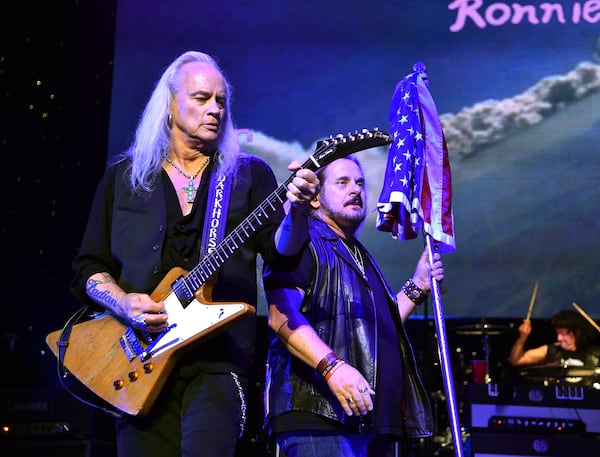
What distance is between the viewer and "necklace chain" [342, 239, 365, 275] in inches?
133

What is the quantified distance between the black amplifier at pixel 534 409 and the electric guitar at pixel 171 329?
8.97ft

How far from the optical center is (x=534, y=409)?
498 centimetres

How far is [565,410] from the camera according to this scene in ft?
16.3

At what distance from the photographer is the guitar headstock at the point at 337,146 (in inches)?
104

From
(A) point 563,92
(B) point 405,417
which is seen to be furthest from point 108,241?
(A) point 563,92

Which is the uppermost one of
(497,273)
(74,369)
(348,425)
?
(497,273)

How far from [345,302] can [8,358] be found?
3.29m

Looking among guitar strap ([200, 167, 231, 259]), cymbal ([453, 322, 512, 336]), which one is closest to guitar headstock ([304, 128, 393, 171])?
guitar strap ([200, 167, 231, 259])

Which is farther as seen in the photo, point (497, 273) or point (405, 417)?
point (497, 273)

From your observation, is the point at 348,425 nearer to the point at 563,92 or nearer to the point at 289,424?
the point at 289,424

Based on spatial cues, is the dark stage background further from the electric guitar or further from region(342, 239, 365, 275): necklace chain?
the electric guitar

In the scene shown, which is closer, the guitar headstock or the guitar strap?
the guitar headstock

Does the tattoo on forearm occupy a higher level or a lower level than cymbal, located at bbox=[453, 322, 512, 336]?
lower

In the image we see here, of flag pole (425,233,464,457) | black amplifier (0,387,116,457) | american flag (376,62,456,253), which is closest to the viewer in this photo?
flag pole (425,233,464,457)
